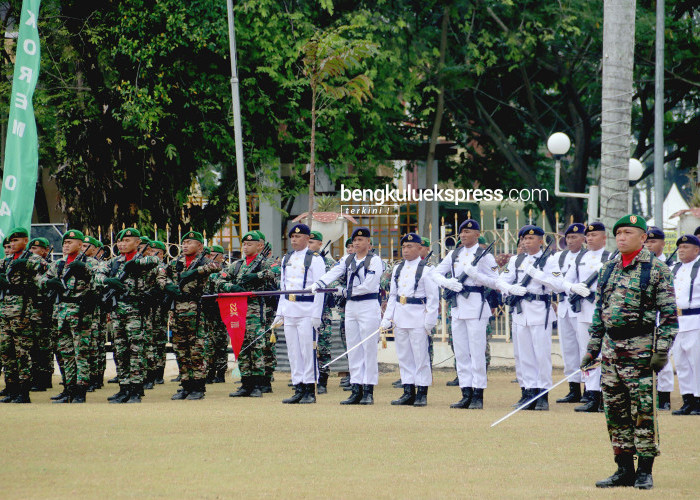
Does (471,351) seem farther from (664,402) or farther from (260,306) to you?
(260,306)

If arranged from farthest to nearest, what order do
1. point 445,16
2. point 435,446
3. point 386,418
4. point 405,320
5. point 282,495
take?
point 445,16
point 405,320
point 386,418
point 435,446
point 282,495

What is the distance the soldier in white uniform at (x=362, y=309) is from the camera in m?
13.1

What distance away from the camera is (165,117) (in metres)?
24.6

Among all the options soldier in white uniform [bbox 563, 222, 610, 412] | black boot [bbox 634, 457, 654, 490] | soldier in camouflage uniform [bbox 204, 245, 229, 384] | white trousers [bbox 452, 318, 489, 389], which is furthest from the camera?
soldier in camouflage uniform [bbox 204, 245, 229, 384]

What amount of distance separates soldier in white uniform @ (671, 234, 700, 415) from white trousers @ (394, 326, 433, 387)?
3010 millimetres

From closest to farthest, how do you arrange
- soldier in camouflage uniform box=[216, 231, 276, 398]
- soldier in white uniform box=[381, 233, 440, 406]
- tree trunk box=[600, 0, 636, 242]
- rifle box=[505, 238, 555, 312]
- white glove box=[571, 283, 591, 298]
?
1. white glove box=[571, 283, 591, 298]
2. soldier in white uniform box=[381, 233, 440, 406]
3. rifle box=[505, 238, 555, 312]
4. soldier in camouflage uniform box=[216, 231, 276, 398]
5. tree trunk box=[600, 0, 636, 242]

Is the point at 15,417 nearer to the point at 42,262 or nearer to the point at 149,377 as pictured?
the point at 42,262

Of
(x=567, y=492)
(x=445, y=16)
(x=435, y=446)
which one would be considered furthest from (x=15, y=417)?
(x=445, y=16)

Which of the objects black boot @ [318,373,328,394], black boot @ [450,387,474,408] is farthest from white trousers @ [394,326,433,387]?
black boot @ [318,373,328,394]

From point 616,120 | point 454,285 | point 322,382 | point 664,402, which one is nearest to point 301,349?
point 322,382

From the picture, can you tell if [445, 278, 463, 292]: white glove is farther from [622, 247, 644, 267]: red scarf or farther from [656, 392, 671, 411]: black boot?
[622, 247, 644, 267]: red scarf

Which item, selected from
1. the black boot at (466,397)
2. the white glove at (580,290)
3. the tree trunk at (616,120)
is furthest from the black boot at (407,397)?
the tree trunk at (616,120)

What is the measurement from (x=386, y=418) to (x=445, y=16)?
1755 cm

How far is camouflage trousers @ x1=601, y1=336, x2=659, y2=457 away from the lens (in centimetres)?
754
